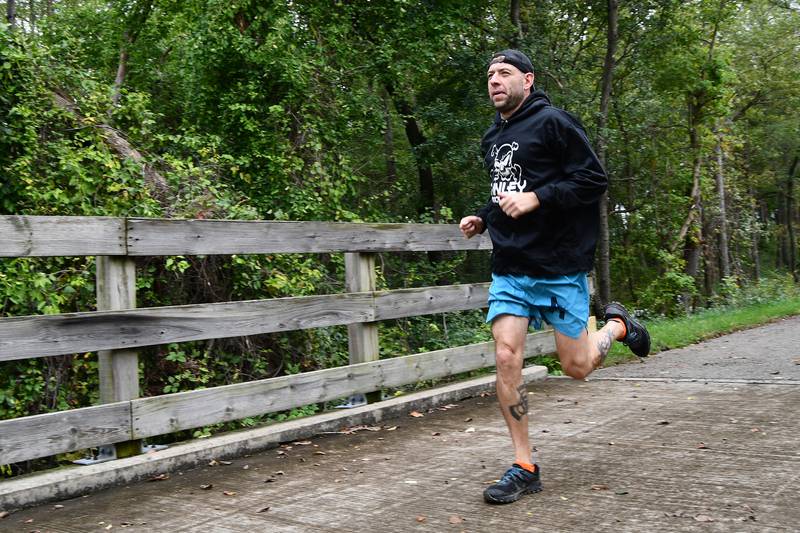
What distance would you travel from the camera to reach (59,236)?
13.9 feet

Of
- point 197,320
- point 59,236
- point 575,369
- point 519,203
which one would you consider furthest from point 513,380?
point 59,236

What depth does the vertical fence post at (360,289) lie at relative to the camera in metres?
6.05

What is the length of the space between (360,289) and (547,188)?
2.40 m

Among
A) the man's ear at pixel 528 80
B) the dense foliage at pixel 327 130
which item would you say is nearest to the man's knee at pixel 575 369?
the man's ear at pixel 528 80

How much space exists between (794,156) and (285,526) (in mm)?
44461

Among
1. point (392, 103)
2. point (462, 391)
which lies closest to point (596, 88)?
point (392, 103)

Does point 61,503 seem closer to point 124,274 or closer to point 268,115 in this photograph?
point 124,274

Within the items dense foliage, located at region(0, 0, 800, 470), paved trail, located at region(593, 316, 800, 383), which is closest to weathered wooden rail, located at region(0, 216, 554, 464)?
dense foliage, located at region(0, 0, 800, 470)

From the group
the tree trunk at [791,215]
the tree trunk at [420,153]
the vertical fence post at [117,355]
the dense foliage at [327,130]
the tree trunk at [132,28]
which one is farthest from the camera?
the tree trunk at [791,215]

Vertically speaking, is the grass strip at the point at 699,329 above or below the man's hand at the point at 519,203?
below

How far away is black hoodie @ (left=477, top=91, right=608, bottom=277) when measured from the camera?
158 inches

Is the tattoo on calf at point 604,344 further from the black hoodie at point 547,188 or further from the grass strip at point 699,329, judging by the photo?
the grass strip at point 699,329

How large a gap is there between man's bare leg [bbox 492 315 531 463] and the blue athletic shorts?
9cm

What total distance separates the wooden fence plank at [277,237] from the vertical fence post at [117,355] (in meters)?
0.14
